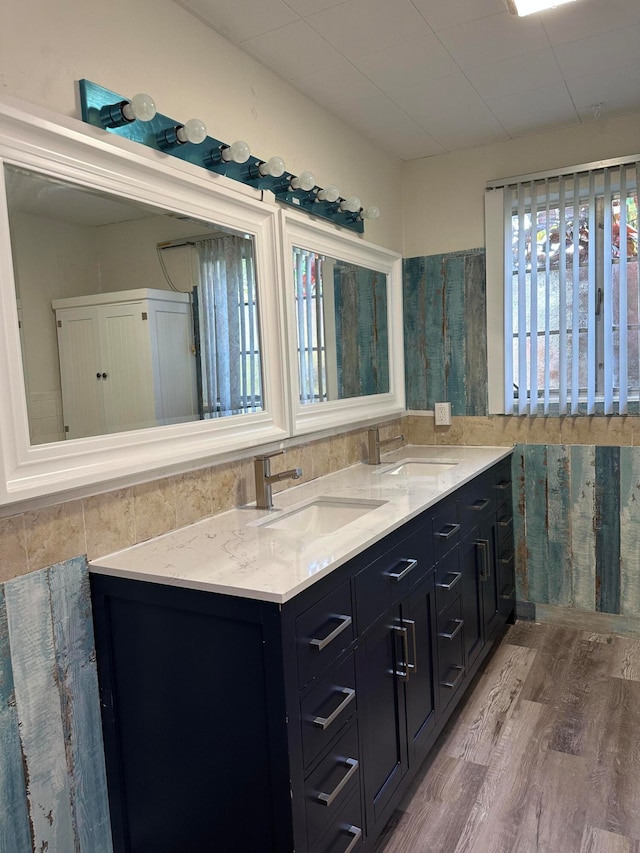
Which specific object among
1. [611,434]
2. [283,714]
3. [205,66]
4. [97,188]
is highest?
[205,66]

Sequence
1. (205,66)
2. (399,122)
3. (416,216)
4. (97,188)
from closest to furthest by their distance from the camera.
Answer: (97,188) → (205,66) → (399,122) → (416,216)

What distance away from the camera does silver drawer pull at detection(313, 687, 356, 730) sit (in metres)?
1.39

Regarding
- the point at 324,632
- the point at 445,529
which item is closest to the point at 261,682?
the point at 324,632

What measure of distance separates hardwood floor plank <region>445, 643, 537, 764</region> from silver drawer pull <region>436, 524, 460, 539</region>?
2.38ft

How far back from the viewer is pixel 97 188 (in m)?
1.53

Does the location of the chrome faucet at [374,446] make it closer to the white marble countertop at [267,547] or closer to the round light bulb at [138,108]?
the white marble countertop at [267,547]

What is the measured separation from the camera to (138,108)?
60.2 inches

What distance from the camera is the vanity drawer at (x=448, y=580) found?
7.11 feet

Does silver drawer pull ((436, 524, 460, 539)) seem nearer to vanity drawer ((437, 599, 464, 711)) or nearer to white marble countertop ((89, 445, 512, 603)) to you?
white marble countertop ((89, 445, 512, 603))

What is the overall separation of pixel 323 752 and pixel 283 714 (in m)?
0.21

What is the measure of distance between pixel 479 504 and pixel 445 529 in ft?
1.48

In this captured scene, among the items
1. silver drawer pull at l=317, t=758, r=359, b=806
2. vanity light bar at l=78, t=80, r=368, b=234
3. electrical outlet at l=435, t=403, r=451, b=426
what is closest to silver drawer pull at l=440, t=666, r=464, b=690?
silver drawer pull at l=317, t=758, r=359, b=806

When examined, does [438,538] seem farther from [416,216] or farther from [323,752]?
[416,216]

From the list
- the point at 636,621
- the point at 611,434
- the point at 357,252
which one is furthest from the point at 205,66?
the point at 636,621
